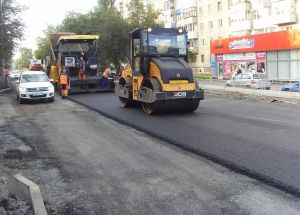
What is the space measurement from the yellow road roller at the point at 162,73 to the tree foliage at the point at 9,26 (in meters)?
18.1

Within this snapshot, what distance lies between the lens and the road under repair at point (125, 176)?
573cm

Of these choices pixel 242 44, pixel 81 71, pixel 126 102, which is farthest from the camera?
pixel 242 44

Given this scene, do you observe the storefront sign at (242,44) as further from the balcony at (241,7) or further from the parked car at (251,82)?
the parked car at (251,82)

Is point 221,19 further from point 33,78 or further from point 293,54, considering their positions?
point 33,78

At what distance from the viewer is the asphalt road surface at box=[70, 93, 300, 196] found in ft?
23.9

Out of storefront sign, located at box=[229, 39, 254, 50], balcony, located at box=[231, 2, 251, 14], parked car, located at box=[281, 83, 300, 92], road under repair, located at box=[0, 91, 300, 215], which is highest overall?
balcony, located at box=[231, 2, 251, 14]

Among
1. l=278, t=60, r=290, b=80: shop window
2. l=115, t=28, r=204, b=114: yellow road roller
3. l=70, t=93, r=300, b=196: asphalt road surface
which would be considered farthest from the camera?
l=278, t=60, r=290, b=80: shop window

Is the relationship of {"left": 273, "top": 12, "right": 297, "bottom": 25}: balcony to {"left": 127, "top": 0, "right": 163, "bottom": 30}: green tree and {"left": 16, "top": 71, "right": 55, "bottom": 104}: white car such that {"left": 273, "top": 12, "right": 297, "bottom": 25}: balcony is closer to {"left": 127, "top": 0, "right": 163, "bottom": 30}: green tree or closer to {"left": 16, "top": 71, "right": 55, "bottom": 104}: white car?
{"left": 127, "top": 0, "right": 163, "bottom": 30}: green tree

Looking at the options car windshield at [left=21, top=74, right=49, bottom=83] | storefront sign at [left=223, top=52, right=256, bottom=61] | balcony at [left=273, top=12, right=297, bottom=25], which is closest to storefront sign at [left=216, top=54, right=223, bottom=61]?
storefront sign at [left=223, top=52, right=256, bottom=61]

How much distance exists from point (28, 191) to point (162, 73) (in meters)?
8.70

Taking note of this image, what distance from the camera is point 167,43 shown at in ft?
50.2

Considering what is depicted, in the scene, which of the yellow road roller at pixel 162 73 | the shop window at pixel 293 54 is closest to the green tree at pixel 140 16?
the shop window at pixel 293 54

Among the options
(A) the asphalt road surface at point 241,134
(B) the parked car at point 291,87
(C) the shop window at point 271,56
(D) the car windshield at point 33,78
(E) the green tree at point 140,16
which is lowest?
(A) the asphalt road surface at point 241,134

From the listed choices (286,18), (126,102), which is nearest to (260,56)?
(286,18)
